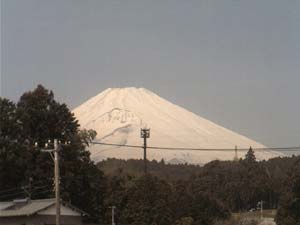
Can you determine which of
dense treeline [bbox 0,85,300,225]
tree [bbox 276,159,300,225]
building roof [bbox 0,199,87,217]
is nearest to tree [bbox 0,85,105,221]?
dense treeline [bbox 0,85,300,225]

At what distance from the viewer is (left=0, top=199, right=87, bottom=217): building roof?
2031 inches

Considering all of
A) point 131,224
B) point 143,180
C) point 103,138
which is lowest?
point 131,224

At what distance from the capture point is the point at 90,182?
67812mm

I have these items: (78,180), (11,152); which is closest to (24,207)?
(11,152)

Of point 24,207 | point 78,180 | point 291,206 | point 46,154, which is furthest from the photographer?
point 291,206

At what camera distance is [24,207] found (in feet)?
177

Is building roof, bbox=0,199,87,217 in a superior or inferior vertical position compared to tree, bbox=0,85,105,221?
inferior

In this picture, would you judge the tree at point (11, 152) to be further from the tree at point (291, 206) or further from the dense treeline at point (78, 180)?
the tree at point (291, 206)

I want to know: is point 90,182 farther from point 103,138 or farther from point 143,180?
point 103,138

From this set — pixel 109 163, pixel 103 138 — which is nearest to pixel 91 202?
pixel 109 163

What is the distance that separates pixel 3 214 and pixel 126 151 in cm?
12709

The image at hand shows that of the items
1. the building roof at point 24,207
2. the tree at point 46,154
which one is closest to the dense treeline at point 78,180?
the tree at point 46,154

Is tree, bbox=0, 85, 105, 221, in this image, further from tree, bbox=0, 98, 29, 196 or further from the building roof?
the building roof

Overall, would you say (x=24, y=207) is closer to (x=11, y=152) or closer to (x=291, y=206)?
(x=11, y=152)
